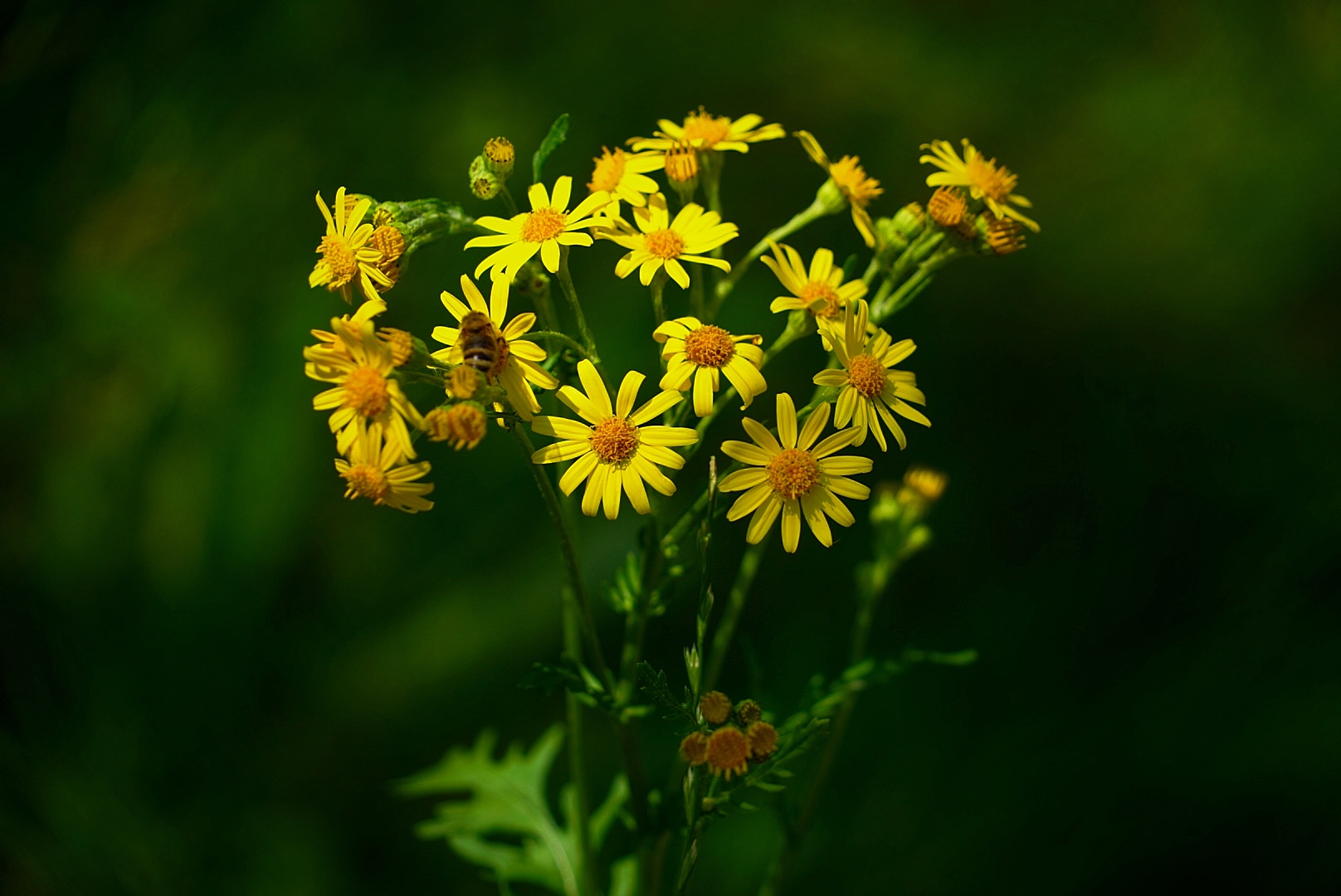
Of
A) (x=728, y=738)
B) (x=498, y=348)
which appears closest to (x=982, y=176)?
(x=498, y=348)

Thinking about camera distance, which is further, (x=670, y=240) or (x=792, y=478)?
(x=670, y=240)

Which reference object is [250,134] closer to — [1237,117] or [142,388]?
[142,388]

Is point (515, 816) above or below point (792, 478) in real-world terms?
below

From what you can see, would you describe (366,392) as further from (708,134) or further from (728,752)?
(708,134)

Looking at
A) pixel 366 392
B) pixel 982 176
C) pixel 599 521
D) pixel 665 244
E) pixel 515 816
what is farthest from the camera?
pixel 599 521

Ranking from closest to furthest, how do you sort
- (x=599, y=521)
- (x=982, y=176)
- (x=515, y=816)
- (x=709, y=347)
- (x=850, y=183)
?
(x=709, y=347) < (x=982, y=176) < (x=850, y=183) < (x=515, y=816) < (x=599, y=521)

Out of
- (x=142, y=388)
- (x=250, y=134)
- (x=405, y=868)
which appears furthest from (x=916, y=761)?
(x=250, y=134)
